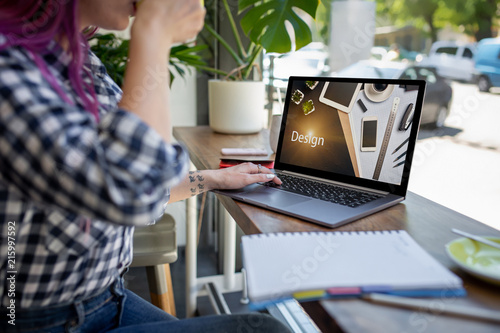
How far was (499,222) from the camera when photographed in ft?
3.88

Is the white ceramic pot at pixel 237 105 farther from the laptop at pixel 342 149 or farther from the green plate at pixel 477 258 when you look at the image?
the green plate at pixel 477 258

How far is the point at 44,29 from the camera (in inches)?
23.6

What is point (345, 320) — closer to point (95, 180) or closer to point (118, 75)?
point (95, 180)

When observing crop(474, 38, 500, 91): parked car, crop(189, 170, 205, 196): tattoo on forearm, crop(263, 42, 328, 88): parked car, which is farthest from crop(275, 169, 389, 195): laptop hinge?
crop(263, 42, 328, 88): parked car

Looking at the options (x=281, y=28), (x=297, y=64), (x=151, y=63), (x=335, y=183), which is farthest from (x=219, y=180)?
(x=297, y=64)

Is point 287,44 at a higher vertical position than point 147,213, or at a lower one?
higher

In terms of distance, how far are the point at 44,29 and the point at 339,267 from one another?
1.73ft

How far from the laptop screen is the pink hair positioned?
1.93 ft

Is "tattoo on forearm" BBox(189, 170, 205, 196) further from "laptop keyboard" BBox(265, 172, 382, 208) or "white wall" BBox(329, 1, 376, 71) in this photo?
"white wall" BBox(329, 1, 376, 71)

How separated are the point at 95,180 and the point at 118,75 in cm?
129

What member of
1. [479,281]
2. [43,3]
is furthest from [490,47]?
[43,3]

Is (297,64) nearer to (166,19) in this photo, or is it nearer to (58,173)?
(166,19)

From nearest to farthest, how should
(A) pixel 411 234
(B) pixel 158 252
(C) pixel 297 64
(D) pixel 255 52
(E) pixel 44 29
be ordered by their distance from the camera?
(E) pixel 44 29 → (A) pixel 411 234 → (B) pixel 158 252 → (D) pixel 255 52 → (C) pixel 297 64

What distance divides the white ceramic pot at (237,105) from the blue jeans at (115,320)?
0.97 meters
